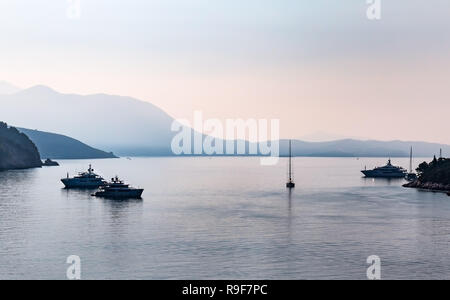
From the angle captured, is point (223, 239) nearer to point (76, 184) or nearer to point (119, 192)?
point (119, 192)

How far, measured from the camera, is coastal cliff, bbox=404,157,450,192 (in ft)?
481

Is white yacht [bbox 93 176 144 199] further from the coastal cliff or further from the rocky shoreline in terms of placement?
the coastal cliff

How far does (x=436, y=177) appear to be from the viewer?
153m

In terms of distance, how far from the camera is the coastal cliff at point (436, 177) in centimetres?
14675

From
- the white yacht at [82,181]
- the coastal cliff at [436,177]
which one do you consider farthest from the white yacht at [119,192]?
the coastal cliff at [436,177]

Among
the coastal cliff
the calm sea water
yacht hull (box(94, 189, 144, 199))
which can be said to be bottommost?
the calm sea water

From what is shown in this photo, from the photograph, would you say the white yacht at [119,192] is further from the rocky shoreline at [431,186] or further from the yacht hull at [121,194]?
the rocky shoreline at [431,186]

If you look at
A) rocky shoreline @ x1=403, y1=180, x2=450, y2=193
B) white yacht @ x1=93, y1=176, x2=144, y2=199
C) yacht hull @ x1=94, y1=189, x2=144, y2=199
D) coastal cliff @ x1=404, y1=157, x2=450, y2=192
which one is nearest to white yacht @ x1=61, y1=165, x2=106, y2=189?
white yacht @ x1=93, y1=176, x2=144, y2=199

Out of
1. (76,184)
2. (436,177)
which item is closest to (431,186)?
(436,177)

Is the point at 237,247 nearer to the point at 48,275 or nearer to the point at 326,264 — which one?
the point at 326,264

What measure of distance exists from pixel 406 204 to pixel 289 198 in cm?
2997

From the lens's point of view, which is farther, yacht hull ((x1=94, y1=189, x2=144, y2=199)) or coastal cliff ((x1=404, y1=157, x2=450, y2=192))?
coastal cliff ((x1=404, y1=157, x2=450, y2=192))

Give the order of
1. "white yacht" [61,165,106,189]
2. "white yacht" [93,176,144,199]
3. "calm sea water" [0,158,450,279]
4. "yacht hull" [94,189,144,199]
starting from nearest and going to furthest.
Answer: "calm sea water" [0,158,450,279]
"yacht hull" [94,189,144,199]
"white yacht" [93,176,144,199]
"white yacht" [61,165,106,189]
